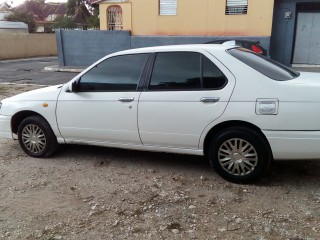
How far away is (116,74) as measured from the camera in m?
4.91

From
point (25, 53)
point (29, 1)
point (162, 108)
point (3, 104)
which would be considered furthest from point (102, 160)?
point (29, 1)

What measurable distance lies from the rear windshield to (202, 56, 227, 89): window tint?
31 cm

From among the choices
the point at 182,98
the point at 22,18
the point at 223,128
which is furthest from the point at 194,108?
the point at 22,18

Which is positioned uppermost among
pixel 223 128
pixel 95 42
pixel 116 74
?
pixel 116 74

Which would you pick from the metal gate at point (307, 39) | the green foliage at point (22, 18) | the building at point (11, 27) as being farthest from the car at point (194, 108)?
the green foliage at point (22, 18)

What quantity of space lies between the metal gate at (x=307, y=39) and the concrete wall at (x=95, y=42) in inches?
161

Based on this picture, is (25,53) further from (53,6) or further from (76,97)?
(53,6)

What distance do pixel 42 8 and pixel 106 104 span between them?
2252 inches

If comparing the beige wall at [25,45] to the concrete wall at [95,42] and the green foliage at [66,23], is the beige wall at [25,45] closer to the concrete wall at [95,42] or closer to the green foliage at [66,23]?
the green foliage at [66,23]

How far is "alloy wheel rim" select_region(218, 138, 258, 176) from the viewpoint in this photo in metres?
4.28

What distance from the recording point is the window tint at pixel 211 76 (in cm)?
434

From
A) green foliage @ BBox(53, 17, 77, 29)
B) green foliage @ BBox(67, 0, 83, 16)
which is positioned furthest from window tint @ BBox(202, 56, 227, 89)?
green foliage @ BBox(67, 0, 83, 16)

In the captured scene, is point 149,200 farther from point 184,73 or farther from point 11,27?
point 11,27

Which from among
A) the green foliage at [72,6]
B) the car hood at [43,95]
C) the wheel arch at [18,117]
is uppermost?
the green foliage at [72,6]
